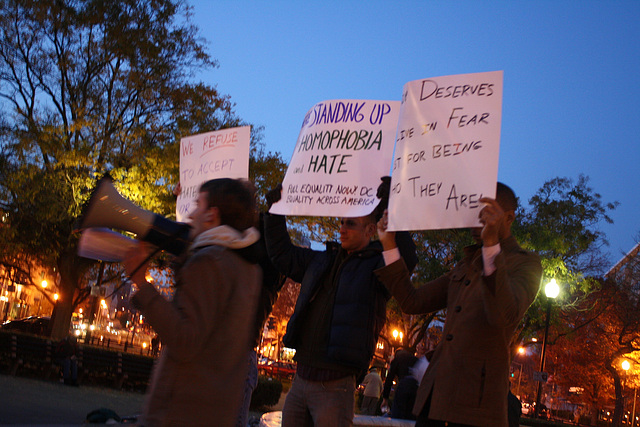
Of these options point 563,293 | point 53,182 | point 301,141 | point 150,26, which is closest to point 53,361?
point 53,182

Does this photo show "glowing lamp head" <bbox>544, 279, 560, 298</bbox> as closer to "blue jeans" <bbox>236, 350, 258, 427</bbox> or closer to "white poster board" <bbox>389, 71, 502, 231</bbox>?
"blue jeans" <bbox>236, 350, 258, 427</bbox>

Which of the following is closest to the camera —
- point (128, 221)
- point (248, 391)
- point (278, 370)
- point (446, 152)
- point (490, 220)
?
point (490, 220)

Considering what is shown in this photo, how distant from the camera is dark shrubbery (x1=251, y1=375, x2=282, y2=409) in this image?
58.5 ft

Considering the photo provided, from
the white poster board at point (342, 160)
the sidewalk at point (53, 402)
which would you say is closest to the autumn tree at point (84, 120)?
the sidewalk at point (53, 402)

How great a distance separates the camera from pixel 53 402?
47.4 ft

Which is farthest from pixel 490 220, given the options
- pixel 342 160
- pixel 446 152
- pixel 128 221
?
pixel 342 160

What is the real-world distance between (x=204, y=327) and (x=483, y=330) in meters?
1.40

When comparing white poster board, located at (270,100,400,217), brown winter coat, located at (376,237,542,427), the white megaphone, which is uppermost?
white poster board, located at (270,100,400,217)

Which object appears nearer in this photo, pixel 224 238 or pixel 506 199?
pixel 224 238

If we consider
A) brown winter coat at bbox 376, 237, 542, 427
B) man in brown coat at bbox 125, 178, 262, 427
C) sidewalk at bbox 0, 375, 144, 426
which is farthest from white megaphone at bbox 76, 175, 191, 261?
sidewalk at bbox 0, 375, 144, 426

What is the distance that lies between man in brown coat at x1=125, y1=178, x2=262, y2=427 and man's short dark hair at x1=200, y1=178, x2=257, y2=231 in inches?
3.7

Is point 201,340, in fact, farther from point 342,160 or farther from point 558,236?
point 558,236

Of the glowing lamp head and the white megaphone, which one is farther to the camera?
the glowing lamp head

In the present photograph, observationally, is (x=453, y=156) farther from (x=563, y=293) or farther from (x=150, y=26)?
(x=563, y=293)
